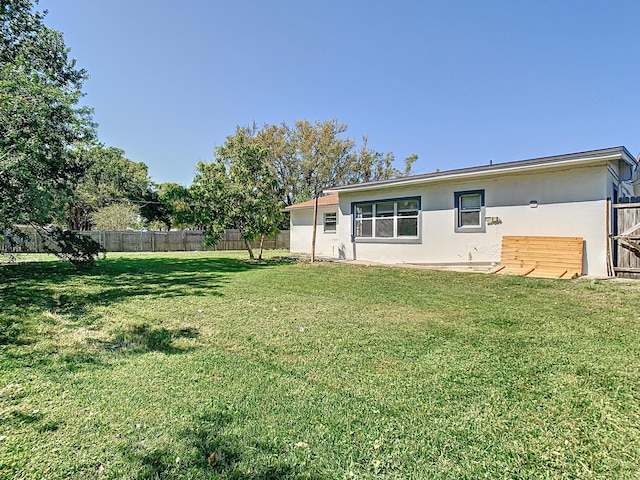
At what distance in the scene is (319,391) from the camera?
2.41m

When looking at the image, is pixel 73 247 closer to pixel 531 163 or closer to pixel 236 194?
pixel 236 194

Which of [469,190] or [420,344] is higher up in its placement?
[469,190]

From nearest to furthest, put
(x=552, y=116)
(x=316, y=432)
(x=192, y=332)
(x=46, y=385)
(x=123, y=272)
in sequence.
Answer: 1. (x=316, y=432)
2. (x=46, y=385)
3. (x=192, y=332)
4. (x=123, y=272)
5. (x=552, y=116)

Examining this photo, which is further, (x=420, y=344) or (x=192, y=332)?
(x=192, y=332)

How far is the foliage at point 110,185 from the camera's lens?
25.9 metres

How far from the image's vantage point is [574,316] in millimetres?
4465

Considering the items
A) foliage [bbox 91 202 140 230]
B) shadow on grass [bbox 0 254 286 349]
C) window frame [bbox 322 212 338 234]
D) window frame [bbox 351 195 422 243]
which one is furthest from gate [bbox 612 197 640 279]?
foliage [bbox 91 202 140 230]

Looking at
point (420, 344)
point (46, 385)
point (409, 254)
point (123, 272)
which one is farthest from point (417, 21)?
point (46, 385)

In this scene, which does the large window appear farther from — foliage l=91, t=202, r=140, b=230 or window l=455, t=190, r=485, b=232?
foliage l=91, t=202, r=140, b=230

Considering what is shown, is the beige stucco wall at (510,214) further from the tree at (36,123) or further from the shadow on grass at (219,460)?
the shadow on grass at (219,460)

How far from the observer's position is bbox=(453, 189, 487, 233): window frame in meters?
9.73

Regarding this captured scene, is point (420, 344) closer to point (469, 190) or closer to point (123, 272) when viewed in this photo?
point (469, 190)

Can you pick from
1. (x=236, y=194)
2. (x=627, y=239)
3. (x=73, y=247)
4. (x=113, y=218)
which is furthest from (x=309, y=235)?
(x=113, y=218)

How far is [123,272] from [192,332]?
704 centimetres
